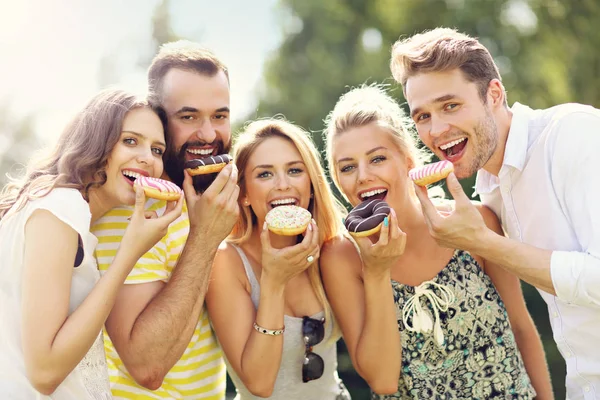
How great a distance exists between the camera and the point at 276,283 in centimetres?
393

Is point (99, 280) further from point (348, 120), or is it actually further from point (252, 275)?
point (348, 120)

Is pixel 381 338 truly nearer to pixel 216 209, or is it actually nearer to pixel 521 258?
pixel 521 258

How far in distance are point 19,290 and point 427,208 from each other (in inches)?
86.6

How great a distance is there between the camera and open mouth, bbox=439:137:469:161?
4.11 metres

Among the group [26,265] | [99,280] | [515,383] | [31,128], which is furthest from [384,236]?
[31,128]

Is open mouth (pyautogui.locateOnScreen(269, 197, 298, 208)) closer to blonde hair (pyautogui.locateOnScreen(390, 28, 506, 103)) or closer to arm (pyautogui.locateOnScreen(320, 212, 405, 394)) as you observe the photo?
arm (pyautogui.locateOnScreen(320, 212, 405, 394))

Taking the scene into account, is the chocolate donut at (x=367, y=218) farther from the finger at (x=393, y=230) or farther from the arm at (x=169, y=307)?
the arm at (x=169, y=307)

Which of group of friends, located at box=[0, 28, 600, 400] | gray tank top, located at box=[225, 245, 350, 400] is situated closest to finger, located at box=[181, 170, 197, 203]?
group of friends, located at box=[0, 28, 600, 400]

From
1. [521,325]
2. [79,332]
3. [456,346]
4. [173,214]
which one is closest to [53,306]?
[79,332]

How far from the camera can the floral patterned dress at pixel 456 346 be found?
3.99m

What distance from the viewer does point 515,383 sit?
403 cm

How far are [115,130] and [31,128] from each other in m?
23.0

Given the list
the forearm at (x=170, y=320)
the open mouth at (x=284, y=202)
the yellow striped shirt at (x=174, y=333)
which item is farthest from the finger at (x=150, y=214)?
the open mouth at (x=284, y=202)

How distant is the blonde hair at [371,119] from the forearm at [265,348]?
0.99m
